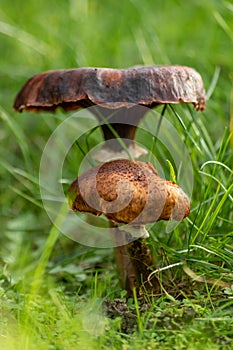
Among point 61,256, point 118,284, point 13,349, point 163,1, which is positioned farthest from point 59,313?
point 163,1

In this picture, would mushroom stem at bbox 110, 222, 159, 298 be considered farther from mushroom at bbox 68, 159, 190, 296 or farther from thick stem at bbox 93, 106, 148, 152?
thick stem at bbox 93, 106, 148, 152

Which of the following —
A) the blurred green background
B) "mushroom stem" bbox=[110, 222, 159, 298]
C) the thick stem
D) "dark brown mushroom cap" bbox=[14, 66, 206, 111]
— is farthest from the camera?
the blurred green background

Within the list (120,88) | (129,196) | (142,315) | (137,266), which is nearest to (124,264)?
(137,266)

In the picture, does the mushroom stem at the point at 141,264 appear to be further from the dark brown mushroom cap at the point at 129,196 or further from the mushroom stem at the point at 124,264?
the dark brown mushroom cap at the point at 129,196

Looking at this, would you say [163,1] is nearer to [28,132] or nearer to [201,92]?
[28,132]

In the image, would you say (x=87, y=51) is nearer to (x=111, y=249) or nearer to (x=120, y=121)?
(x=120, y=121)

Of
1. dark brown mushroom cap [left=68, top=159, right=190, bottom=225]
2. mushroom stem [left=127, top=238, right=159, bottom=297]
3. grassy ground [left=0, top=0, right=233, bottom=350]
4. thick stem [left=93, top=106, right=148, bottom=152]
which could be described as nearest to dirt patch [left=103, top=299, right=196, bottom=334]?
grassy ground [left=0, top=0, right=233, bottom=350]

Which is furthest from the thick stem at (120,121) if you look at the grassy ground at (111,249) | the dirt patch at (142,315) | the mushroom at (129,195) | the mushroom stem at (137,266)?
the dirt patch at (142,315)
